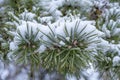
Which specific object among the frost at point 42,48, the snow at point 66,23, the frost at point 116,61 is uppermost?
the snow at point 66,23

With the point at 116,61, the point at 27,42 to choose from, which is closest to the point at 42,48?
the point at 27,42

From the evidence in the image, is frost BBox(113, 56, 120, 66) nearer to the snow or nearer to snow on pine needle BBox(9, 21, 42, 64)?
the snow

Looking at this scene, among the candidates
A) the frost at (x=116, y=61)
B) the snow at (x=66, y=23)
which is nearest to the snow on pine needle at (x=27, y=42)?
the snow at (x=66, y=23)

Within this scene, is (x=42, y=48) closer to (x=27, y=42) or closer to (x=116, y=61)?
(x=27, y=42)

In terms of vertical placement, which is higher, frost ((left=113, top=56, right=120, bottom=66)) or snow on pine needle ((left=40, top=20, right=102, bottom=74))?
snow on pine needle ((left=40, top=20, right=102, bottom=74))

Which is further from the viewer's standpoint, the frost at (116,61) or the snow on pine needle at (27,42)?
the frost at (116,61)

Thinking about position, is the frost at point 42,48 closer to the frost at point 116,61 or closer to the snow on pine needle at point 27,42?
the snow on pine needle at point 27,42

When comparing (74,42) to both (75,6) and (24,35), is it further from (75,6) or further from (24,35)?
(75,6)

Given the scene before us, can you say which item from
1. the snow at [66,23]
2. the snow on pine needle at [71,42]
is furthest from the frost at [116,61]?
the snow on pine needle at [71,42]

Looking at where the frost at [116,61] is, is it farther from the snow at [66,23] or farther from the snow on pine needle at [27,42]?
the snow on pine needle at [27,42]

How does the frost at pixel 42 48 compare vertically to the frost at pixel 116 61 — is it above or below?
above

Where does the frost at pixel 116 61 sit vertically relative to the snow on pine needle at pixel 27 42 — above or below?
below

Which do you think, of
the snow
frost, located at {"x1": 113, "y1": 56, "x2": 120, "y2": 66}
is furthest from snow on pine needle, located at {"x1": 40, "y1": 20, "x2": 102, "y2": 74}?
frost, located at {"x1": 113, "y1": 56, "x2": 120, "y2": 66}
